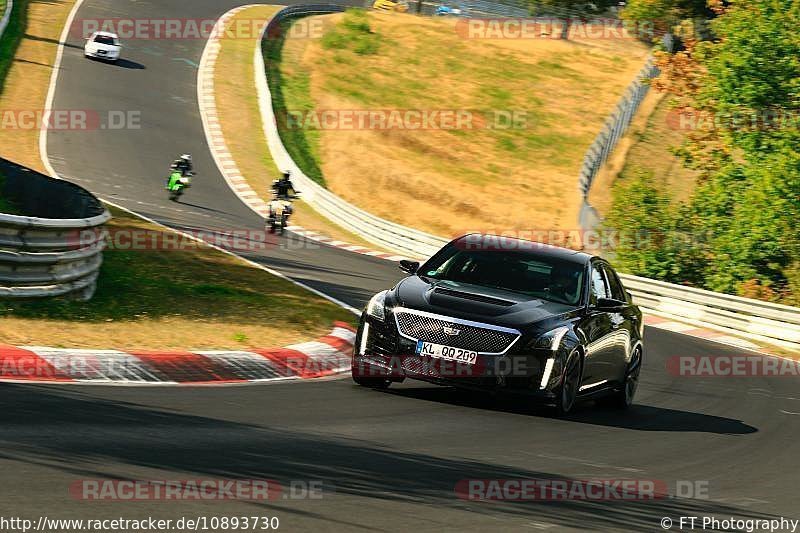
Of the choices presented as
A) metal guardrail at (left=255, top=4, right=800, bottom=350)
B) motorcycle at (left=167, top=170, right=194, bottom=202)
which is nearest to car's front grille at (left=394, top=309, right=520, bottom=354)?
metal guardrail at (left=255, top=4, right=800, bottom=350)

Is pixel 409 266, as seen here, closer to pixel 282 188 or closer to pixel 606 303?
pixel 606 303

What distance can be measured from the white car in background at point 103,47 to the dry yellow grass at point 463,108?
8096 millimetres

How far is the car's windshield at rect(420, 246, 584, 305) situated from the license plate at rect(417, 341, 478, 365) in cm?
124

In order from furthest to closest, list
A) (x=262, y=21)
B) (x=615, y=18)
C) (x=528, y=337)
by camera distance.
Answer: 1. (x=615, y=18)
2. (x=262, y=21)
3. (x=528, y=337)

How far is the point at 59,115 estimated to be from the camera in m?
40.7

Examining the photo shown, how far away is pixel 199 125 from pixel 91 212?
2970 cm

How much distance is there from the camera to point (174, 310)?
13930 millimetres

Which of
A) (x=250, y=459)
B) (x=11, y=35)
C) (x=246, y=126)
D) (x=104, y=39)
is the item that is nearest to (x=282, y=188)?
(x=246, y=126)

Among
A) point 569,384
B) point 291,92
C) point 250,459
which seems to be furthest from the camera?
point 291,92

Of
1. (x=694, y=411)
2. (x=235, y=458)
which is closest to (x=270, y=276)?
(x=694, y=411)

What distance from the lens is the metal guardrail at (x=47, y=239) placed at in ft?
40.1

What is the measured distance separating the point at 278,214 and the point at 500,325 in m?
20.0

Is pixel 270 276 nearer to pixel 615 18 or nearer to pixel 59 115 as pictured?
pixel 59 115

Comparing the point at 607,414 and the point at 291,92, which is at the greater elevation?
the point at 607,414
